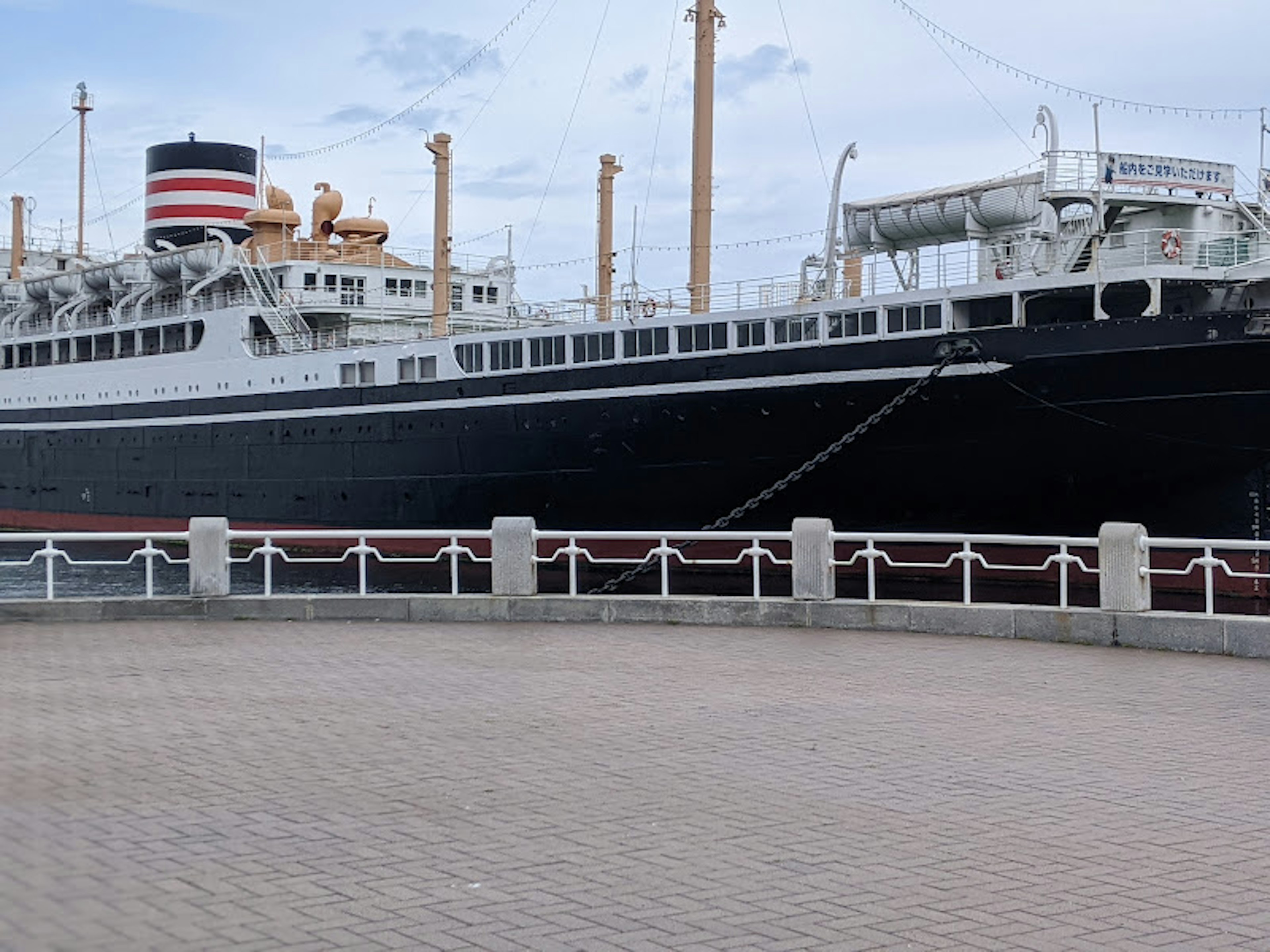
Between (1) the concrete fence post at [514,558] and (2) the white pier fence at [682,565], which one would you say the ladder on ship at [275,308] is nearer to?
(2) the white pier fence at [682,565]

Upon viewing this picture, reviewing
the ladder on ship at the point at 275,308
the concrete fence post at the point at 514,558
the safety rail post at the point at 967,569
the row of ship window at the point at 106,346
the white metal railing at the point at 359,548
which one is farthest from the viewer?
the row of ship window at the point at 106,346

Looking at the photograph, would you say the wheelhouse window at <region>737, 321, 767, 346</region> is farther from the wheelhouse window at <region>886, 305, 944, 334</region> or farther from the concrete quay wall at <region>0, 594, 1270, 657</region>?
the concrete quay wall at <region>0, 594, 1270, 657</region>

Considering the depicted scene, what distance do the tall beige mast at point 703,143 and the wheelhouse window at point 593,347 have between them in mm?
2493

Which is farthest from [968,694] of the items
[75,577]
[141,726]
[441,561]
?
[75,577]

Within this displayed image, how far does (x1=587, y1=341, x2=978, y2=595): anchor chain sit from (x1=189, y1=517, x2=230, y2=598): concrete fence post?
981cm

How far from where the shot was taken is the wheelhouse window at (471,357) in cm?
3591

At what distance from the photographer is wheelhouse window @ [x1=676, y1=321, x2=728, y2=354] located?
31.8 m

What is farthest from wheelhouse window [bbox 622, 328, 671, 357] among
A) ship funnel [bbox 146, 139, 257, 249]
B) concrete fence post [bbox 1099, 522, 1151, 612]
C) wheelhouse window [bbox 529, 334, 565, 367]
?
ship funnel [bbox 146, 139, 257, 249]

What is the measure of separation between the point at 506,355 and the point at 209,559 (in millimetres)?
17840

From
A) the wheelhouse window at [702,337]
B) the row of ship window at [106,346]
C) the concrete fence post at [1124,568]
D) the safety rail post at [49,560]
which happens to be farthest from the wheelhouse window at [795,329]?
the row of ship window at [106,346]

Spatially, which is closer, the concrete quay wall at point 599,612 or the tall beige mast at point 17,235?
the concrete quay wall at point 599,612

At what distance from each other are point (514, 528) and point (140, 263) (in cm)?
3698

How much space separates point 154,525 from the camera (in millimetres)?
46469

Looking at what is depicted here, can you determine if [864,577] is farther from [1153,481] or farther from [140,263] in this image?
[140,263]
